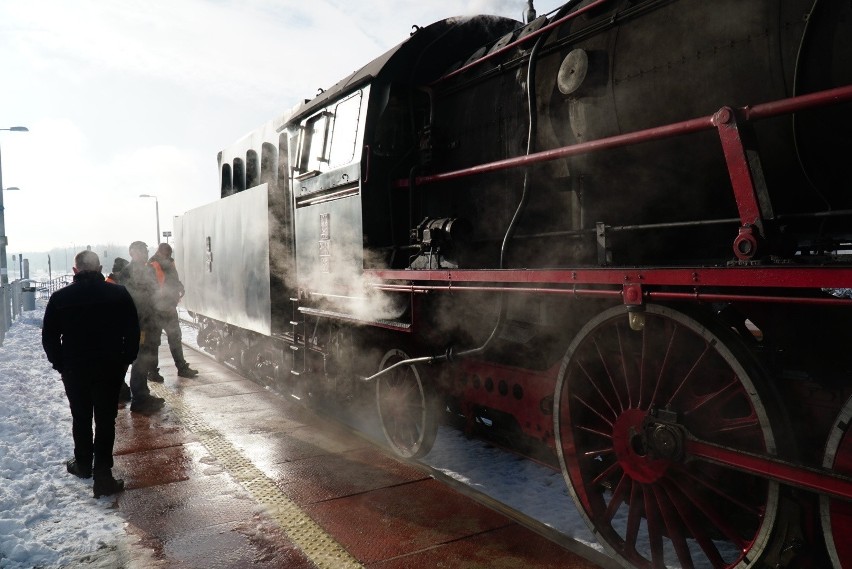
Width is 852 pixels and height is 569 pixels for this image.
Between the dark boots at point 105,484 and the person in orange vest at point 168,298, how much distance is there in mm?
3785

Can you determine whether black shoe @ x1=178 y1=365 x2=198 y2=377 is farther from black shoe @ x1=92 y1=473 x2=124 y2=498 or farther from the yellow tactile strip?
black shoe @ x1=92 y1=473 x2=124 y2=498

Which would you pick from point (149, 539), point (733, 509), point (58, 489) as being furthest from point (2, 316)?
point (733, 509)

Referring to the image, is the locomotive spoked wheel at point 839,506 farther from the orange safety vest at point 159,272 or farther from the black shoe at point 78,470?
the orange safety vest at point 159,272

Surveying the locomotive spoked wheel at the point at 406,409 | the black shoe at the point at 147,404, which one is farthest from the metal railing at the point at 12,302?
the locomotive spoked wheel at the point at 406,409

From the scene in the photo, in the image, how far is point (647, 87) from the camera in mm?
3150

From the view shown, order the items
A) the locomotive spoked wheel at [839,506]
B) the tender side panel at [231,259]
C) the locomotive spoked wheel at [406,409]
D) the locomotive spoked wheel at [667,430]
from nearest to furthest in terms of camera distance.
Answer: the locomotive spoked wheel at [839,506] < the locomotive spoked wheel at [667,430] < the locomotive spoked wheel at [406,409] < the tender side panel at [231,259]

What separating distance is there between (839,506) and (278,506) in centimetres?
319

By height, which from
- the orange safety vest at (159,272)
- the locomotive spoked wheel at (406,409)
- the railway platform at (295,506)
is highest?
the orange safety vest at (159,272)

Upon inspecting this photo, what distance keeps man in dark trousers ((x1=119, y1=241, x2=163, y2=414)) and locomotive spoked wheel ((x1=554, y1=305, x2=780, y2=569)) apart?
541 centimetres

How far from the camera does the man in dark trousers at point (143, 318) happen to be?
22.3 feet

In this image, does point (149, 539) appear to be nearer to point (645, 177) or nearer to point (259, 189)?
point (645, 177)

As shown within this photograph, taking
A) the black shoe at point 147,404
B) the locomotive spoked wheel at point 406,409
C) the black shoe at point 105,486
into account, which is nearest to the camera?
the black shoe at point 105,486

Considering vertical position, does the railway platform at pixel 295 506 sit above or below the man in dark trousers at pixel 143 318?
below

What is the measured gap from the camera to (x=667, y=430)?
2633 mm
